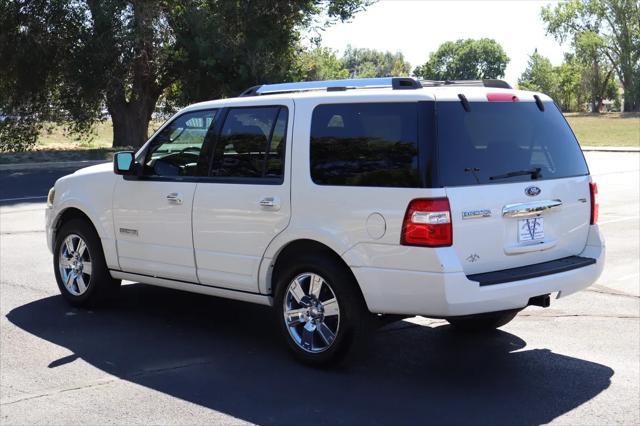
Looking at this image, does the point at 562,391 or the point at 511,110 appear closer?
the point at 562,391

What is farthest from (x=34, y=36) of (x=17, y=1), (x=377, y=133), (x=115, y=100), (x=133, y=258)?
(x=377, y=133)

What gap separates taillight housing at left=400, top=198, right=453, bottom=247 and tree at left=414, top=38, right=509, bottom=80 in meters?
158

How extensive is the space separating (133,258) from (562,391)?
360 centimetres

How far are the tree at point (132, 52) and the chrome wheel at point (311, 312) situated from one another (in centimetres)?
2397

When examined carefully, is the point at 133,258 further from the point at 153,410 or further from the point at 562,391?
the point at 562,391

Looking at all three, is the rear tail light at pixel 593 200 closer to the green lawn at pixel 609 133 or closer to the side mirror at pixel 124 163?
the side mirror at pixel 124 163

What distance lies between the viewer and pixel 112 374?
5492mm

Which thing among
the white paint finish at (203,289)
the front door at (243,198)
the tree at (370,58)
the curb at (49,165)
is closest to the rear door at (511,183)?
the front door at (243,198)

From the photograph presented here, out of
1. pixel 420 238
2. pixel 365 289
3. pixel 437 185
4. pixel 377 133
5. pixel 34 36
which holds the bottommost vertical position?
pixel 365 289

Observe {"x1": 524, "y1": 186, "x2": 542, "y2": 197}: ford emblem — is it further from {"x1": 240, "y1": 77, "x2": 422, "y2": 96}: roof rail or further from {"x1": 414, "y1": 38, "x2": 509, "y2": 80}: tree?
{"x1": 414, "y1": 38, "x2": 509, "y2": 80}: tree

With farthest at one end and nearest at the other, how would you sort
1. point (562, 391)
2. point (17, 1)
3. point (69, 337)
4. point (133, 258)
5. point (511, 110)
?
point (17, 1), point (133, 258), point (69, 337), point (511, 110), point (562, 391)

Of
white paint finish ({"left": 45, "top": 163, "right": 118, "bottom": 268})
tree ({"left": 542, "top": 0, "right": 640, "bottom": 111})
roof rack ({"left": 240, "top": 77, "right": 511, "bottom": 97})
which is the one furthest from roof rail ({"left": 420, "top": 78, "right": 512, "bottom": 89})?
tree ({"left": 542, "top": 0, "right": 640, "bottom": 111})

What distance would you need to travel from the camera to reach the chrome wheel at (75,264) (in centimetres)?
727

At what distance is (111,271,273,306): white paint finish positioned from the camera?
6.02 metres
